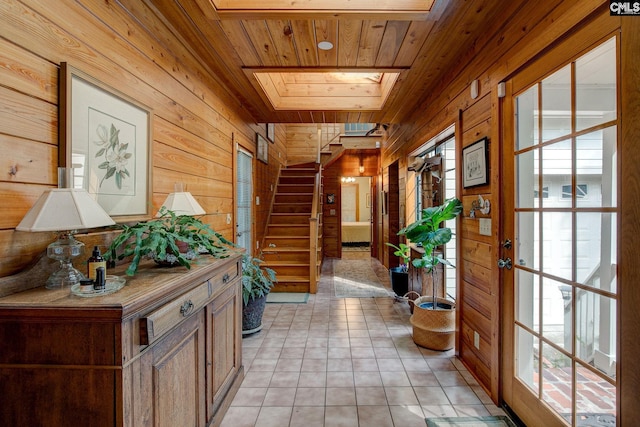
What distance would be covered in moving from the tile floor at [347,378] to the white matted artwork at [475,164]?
1.47 metres

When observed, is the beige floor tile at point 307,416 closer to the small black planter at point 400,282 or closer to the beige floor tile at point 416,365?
the beige floor tile at point 416,365

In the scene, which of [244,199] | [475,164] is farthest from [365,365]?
[244,199]

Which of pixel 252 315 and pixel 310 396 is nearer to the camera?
pixel 310 396

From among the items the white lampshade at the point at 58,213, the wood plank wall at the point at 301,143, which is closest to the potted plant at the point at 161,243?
the white lampshade at the point at 58,213

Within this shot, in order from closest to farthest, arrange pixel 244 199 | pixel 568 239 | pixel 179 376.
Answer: pixel 179 376 < pixel 568 239 < pixel 244 199

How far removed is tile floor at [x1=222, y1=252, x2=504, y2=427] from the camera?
1911 mm

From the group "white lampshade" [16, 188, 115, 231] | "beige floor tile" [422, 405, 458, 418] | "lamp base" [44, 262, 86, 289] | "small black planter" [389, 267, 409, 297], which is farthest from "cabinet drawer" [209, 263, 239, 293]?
"small black planter" [389, 267, 409, 297]

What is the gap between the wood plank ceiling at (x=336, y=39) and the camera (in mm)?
1935

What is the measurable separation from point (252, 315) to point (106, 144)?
203 centimetres

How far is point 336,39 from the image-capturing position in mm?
2293

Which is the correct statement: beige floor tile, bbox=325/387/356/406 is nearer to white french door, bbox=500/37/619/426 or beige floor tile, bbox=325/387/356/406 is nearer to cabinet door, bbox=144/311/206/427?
cabinet door, bbox=144/311/206/427

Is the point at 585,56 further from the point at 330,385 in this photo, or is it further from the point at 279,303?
the point at 279,303

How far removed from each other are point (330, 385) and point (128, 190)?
1.84m

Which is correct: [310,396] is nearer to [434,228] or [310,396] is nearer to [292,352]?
[292,352]
